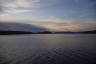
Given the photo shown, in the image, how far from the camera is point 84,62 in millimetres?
15469

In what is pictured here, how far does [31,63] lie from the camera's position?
15547 mm

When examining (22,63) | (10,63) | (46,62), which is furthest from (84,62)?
(10,63)

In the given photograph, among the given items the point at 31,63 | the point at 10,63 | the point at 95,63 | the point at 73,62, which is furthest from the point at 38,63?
the point at 95,63

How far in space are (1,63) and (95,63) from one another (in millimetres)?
11852

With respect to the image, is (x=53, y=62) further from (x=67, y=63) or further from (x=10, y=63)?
(x=10, y=63)

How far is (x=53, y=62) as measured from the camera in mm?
15781

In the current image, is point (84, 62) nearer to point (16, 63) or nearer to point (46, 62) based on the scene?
point (46, 62)

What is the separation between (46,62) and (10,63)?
4594mm

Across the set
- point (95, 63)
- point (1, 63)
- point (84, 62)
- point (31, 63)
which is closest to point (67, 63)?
point (84, 62)

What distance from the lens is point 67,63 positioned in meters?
15.1

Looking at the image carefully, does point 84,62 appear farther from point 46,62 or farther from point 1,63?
point 1,63

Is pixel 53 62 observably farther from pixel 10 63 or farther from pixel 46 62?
pixel 10 63

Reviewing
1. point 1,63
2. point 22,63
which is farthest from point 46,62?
point 1,63

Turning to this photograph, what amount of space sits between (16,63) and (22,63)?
766 mm
